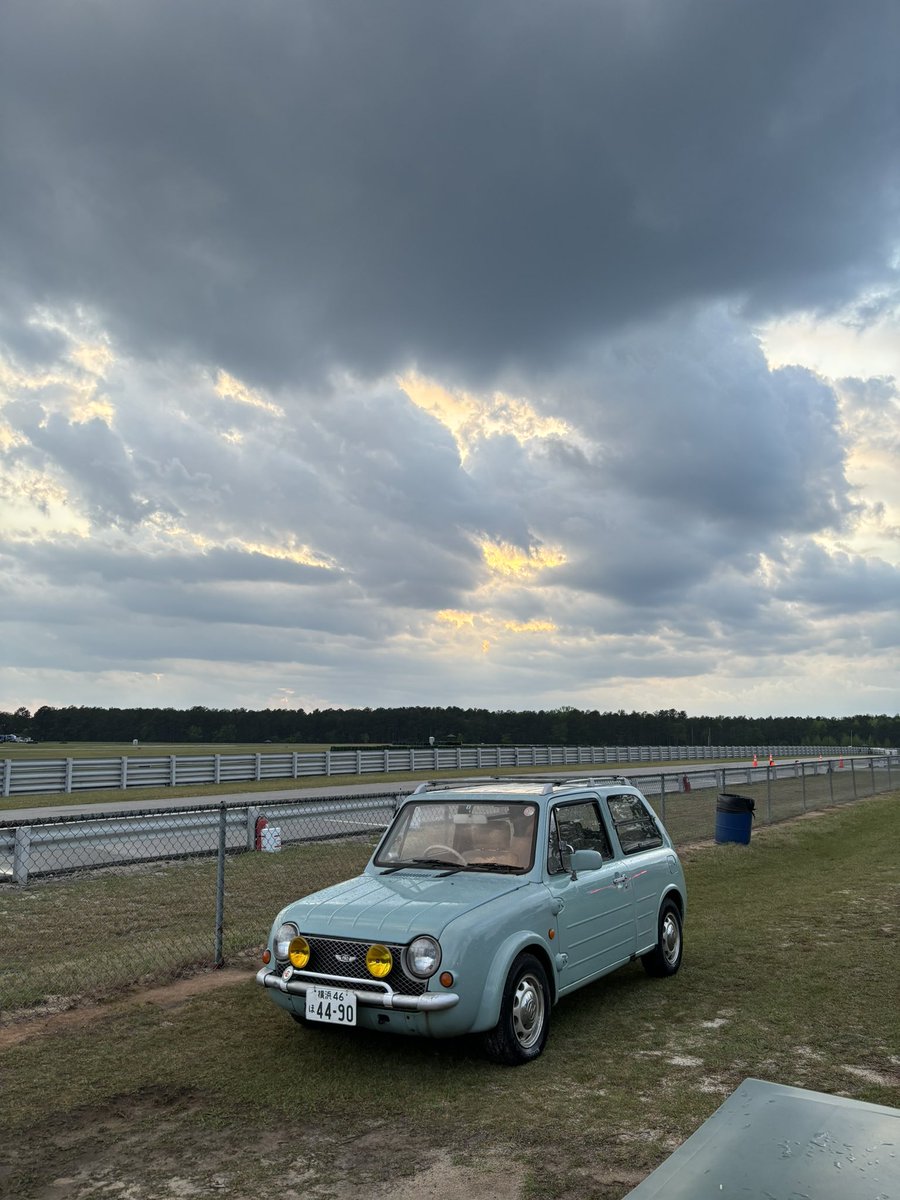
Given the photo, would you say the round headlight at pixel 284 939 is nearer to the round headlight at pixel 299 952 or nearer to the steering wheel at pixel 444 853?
the round headlight at pixel 299 952

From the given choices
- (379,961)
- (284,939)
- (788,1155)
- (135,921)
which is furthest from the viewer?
(135,921)

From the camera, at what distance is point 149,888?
1200cm

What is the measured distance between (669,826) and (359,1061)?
1443 centimetres

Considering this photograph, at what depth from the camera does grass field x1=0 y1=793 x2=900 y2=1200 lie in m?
4.22

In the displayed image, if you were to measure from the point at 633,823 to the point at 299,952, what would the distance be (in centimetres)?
341

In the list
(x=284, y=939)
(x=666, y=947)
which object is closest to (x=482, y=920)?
(x=284, y=939)

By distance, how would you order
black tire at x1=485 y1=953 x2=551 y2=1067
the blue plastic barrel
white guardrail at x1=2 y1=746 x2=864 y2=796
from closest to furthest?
black tire at x1=485 y1=953 x2=551 y2=1067, the blue plastic barrel, white guardrail at x1=2 y1=746 x2=864 y2=796

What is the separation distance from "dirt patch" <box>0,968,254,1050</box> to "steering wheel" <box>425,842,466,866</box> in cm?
244

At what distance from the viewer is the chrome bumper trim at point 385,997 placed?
5.13 m

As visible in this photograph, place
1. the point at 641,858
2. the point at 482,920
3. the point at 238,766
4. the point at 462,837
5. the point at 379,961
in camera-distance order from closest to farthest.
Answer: the point at 379,961 → the point at 482,920 → the point at 462,837 → the point at 641,858 → the point at 238,766

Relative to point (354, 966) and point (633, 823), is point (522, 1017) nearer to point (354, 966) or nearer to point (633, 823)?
point (354, 966)

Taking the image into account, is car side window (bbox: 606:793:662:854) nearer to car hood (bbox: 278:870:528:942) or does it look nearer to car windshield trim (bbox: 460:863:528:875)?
car windshield trim (bbox: 460:863:528:875)

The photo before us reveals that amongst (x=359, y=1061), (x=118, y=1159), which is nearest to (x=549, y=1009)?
(x=359, y=1061)

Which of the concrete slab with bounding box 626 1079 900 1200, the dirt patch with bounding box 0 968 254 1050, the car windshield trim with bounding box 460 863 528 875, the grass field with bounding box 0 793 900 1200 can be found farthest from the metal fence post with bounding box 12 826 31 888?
the concrete slab with bounding box 626 1079 900 1200
